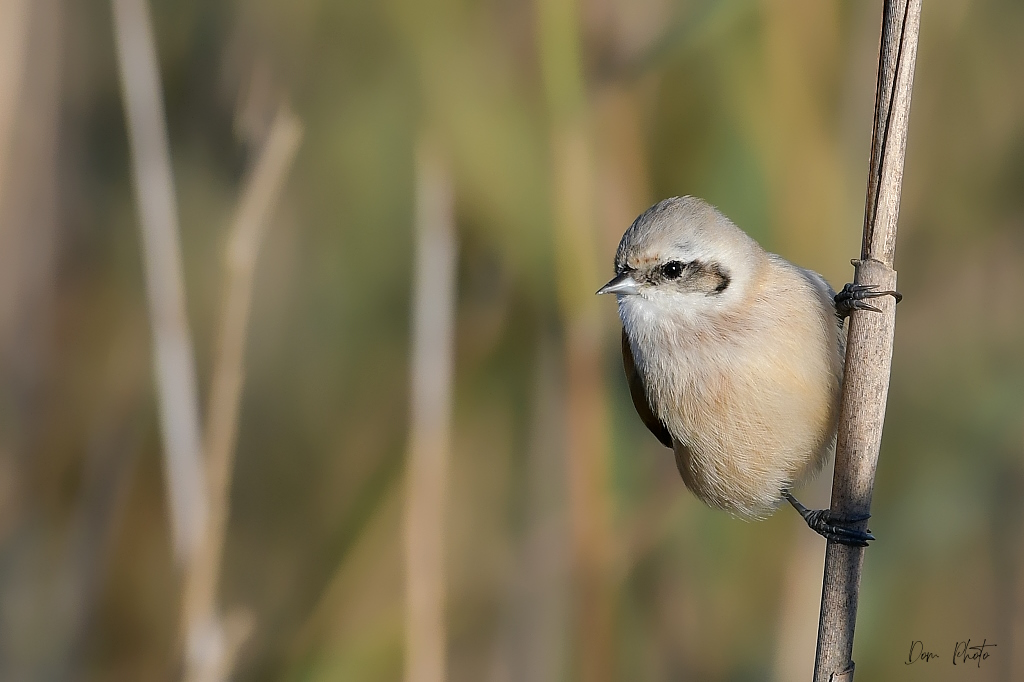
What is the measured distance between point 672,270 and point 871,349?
0.41 meters

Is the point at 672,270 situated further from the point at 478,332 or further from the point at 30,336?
the point at 30,336

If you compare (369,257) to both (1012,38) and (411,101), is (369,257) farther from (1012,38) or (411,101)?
(1012,38)

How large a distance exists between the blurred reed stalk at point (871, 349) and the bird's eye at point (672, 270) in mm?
329

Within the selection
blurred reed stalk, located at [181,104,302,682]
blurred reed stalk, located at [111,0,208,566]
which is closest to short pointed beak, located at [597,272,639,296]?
blurred reed stalk, located at [181,104,302,682]

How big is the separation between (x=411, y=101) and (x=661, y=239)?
38.2 inches

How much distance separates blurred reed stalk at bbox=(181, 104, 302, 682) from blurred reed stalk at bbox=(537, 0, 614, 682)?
1.89 ft

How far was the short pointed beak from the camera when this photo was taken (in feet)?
5.30

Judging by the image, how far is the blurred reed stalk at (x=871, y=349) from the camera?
1.25 m

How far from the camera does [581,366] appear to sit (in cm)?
209

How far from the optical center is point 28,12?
2.20m

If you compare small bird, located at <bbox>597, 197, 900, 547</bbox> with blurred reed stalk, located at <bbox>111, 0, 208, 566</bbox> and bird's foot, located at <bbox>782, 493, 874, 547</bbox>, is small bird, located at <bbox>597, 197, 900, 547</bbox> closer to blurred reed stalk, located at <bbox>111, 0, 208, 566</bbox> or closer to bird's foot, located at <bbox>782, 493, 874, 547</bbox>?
bird's foot, located at <bbox>782, 493, 874, 547</bbox>

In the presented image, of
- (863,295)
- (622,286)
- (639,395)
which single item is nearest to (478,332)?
(639,395)

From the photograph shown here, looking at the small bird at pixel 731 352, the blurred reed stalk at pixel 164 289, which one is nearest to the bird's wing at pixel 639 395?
the small bird at pixel 731 352

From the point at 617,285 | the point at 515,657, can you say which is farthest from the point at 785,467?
the point at 515,657
